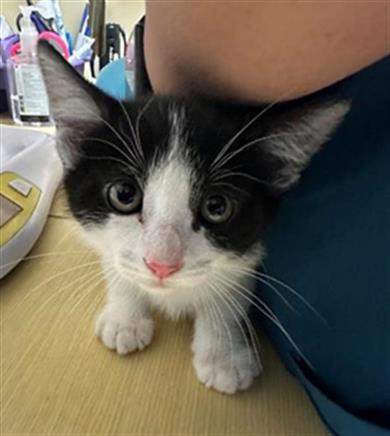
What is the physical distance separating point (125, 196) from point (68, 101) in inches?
5.2

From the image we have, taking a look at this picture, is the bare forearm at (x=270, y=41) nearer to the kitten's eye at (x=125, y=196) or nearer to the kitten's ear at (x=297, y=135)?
the kitten's ear at (x=297, y=135)

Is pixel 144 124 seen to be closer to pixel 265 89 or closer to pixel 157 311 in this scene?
pixel 265 89

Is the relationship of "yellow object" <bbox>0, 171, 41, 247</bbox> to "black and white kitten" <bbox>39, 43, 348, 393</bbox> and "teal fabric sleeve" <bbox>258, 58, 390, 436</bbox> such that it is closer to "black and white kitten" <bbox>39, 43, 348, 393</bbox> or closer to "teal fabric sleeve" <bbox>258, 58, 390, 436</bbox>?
"black and white kitten" <bbox>39, 43, 348, 393</bbox>

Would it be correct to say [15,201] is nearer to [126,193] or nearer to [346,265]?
[126,193]

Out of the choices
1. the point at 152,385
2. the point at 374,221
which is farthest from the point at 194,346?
the point at 374,221

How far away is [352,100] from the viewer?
0.64 meters

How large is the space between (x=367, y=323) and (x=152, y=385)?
Answer: 0.28 meters

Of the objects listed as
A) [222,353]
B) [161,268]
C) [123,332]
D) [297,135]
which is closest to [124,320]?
[123,332]

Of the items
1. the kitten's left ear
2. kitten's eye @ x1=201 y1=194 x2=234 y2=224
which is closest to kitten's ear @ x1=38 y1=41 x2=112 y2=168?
the kitten's left ear

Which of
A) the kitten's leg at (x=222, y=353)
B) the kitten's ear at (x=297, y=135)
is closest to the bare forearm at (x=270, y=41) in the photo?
the kitten's ear at (x=297, y=135)

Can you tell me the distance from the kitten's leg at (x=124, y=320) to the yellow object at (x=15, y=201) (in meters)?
0.18

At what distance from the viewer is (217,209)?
0.63m

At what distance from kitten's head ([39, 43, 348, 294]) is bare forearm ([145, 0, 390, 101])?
37 mm

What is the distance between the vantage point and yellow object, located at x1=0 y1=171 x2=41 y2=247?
2.90 ft
